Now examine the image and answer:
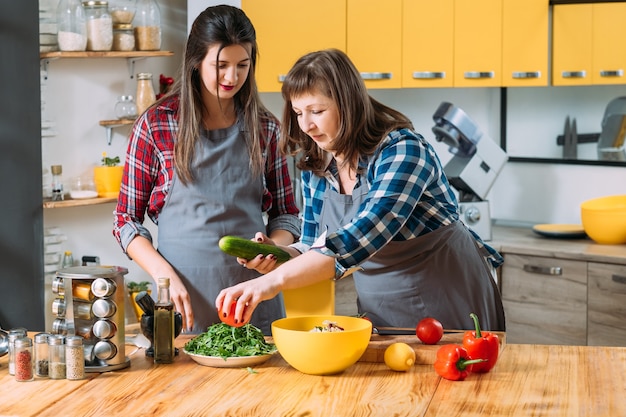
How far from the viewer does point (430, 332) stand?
90.3 inches

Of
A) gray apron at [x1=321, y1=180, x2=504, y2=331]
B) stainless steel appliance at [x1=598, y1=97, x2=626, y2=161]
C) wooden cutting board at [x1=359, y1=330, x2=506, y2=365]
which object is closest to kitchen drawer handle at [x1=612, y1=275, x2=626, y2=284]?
stainless steel appliance at [x1=598, y1=97, x2=626, y2=161]

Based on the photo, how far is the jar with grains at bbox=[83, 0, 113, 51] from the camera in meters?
3.95

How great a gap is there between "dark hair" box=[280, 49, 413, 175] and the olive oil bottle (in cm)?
55

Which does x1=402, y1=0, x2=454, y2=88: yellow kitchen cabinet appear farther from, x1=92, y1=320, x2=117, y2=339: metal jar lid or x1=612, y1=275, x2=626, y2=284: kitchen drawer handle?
x1=92, y1=320, x2=117, y2=339: metal jar lid

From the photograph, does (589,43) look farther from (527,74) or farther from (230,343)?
(230,343)

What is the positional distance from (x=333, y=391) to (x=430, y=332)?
1.25 feet

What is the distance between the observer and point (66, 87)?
4.05 meters

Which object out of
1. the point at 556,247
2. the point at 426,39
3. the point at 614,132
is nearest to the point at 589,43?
the point at 614,132

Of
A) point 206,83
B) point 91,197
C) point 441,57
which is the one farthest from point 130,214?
point 441,57

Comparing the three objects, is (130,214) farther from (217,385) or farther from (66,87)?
(66,87)

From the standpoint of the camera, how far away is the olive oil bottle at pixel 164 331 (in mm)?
2225

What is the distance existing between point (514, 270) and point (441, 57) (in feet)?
3.29

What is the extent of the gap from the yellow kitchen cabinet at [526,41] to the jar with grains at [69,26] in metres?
1.84

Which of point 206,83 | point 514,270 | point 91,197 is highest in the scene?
point 206,83
